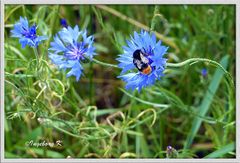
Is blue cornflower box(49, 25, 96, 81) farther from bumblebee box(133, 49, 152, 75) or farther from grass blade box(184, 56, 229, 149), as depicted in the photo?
grass blade box(184, 56, 229, 149)

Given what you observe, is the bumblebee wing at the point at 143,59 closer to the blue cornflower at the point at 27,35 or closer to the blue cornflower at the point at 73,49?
the blue cornflower at the point at 73,49

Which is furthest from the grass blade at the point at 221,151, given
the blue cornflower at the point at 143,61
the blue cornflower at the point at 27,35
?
the blue cornflower at the point at 27,35

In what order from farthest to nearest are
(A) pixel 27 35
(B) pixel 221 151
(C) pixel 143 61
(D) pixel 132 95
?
1. (D) pixel 132 95
2. (B) pixel 221 151
3. (A) pixel 27 35
4. (C) pixel 143 61

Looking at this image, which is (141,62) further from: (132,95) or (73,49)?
(132,95)

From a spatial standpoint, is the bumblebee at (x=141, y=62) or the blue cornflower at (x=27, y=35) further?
the blue cornflower at (x=27, y=35)

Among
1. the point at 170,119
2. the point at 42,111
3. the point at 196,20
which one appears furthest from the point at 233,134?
the point at 42,111

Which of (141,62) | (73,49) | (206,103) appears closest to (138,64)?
(141,62)

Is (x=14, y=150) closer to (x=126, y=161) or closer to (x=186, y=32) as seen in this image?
(x=126, y=161)
